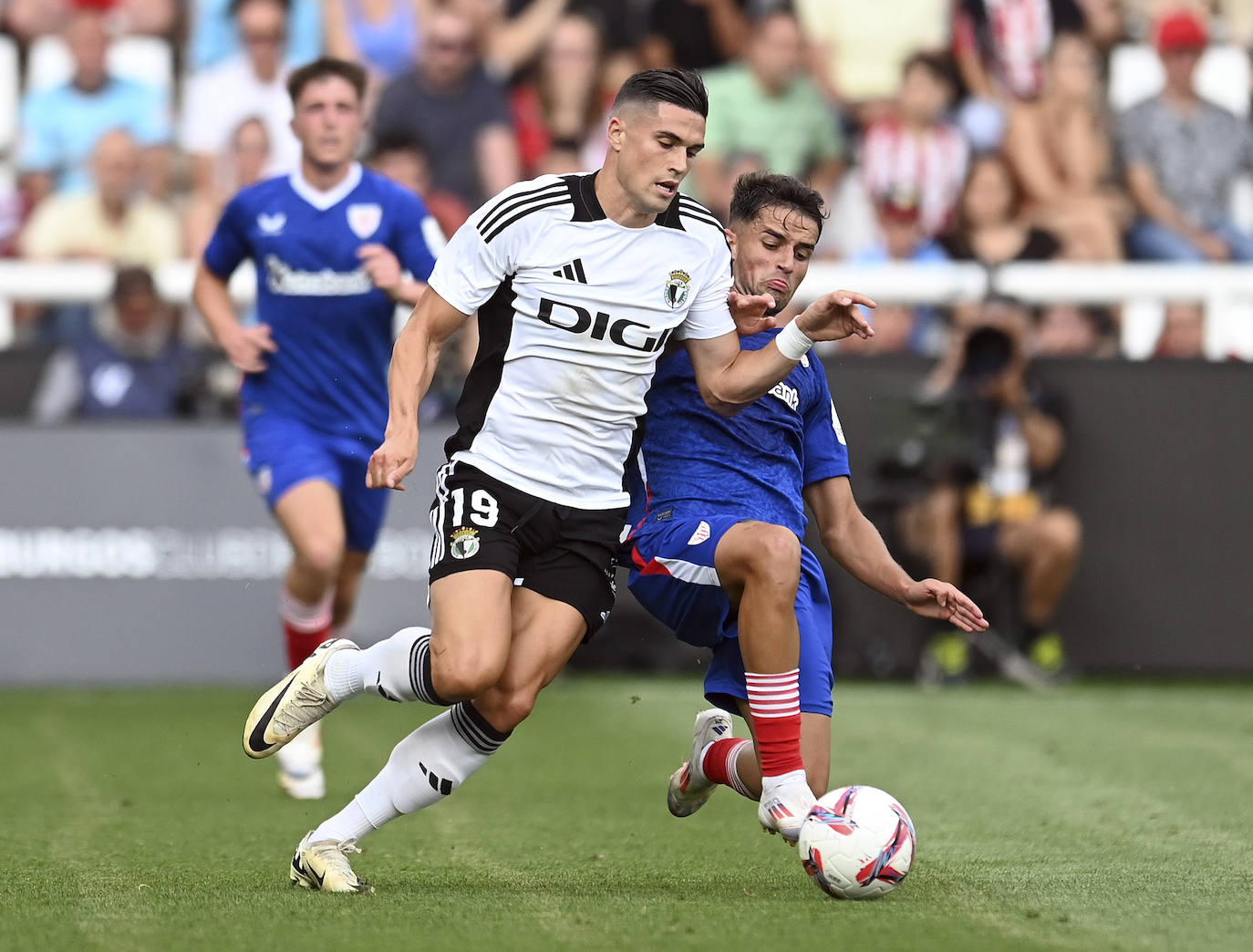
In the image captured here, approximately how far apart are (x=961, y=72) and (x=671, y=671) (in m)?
5.06

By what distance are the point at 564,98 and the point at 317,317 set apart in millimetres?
5990

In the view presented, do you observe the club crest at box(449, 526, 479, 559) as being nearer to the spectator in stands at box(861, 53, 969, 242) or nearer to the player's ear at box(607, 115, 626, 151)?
the player's ear at box(607, 115, 626, 151)

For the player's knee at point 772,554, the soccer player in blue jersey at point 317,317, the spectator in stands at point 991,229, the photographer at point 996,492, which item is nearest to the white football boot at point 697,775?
the player's knee at point 772,554

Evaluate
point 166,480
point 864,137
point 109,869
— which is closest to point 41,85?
point 166,480

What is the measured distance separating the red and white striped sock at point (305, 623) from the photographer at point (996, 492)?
506 centimetres

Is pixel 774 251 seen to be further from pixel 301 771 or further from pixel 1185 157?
pixel 1185 157

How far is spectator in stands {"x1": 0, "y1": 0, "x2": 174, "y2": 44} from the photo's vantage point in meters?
13.8

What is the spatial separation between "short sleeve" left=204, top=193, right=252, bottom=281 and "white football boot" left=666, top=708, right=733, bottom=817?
3.16m

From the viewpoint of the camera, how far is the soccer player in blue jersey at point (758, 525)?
17.8ft

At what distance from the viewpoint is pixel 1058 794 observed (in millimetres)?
7398

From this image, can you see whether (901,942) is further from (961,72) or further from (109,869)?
(961,72)

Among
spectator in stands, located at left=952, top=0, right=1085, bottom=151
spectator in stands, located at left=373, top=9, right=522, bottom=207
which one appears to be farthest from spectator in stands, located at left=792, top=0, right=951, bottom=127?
spectator in stands, located at left=373, top=9, right=522, bottom=207

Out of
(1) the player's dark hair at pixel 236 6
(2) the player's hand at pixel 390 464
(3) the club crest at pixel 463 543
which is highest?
(1) the player's dark hair at pixel 236 6

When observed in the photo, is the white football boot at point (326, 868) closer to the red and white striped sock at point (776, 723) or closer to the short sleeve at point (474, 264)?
the red and white striped sock at point (776, 723)
